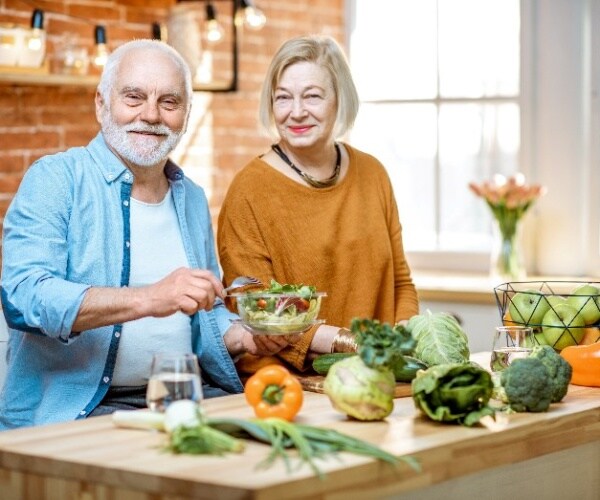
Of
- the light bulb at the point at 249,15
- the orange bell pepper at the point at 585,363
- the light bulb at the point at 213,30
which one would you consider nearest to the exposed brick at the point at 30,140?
the light bulb at the point at 213,30

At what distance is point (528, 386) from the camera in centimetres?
240

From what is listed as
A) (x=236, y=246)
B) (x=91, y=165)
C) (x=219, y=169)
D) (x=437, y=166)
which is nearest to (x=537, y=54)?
(x=437, y=166)

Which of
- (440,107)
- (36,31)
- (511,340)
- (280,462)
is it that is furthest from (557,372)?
(440,107)

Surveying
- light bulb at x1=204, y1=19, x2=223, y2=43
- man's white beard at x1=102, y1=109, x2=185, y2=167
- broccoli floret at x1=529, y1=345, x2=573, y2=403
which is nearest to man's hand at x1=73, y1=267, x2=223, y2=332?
man's white beard at x1=102, y1=109, x2=185, y2=167

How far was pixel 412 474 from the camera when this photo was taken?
2.09 metres

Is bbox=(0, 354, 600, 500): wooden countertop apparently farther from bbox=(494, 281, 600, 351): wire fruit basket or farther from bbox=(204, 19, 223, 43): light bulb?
bbox=(204, 19, 223, 43): light bulb

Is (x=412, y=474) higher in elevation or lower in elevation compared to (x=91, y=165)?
lower

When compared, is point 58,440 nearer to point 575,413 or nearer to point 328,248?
point 575,413

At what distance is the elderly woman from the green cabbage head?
878mm

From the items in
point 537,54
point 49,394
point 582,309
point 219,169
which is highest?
point 537,54

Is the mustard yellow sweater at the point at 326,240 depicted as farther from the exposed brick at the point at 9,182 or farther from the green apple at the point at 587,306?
the exposed brick at the point at 9,182

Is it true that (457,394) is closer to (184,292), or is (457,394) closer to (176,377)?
(176,377)

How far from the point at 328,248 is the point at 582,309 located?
781mm

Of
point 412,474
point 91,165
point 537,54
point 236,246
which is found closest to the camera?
point 412,474
